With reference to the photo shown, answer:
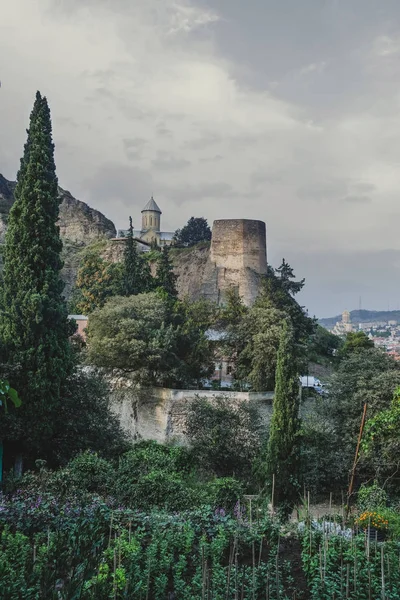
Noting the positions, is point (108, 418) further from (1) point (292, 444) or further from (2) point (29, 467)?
(1) point (292, 444)

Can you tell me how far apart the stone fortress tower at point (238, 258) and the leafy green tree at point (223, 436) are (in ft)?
53.1

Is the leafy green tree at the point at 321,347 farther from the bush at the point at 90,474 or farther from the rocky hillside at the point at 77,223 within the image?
the rocky hillside at the point at 77,223

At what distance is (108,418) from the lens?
15789 mm

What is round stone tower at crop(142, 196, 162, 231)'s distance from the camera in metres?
65.9

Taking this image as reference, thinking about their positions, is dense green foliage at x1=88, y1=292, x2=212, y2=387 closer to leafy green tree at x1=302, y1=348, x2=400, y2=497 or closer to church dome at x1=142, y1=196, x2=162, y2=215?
leafy green tree at x1=302, y1=348, x2=400, y2=497

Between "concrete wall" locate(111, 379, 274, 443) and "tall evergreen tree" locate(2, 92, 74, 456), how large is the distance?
5.41 meters

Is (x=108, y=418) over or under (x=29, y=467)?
over

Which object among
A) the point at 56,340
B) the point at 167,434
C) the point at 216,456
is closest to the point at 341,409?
the point at 216,456

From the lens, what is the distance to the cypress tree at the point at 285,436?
1443 cm

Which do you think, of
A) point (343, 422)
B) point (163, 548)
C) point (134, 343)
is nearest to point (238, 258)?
point (134, 343)

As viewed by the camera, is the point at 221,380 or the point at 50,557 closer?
the point at 50,557

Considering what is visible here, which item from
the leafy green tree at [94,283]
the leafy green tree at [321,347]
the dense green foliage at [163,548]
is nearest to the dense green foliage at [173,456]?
the dense green foliage at [163,548]

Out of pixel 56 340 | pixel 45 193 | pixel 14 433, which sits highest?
pixel 45 193

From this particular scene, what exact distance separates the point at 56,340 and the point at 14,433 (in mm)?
2385
